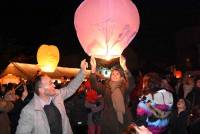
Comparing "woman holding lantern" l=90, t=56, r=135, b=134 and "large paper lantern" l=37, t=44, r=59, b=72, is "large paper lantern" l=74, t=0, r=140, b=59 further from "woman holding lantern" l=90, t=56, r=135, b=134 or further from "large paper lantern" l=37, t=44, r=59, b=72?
"large paper lantern" l=37, t=44, r=59, b=72

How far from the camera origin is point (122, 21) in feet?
21.1

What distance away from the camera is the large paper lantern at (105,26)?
21.0 ft

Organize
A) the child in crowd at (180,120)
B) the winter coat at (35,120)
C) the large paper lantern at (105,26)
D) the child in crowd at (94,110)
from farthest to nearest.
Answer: the child in crowd at (94,110), the child in crowd at (180,120), the large paper lantern at (105,26), the winter coat at (35,120)

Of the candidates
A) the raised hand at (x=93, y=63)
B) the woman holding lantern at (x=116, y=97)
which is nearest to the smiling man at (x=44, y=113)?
the raised hand at (x=93, y=63)

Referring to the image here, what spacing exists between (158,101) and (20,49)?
2307 centimetres

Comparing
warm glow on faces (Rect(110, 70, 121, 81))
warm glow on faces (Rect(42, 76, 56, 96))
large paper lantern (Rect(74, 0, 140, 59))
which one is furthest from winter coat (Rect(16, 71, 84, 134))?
warm glow on faces (Rect(110, 70, 121, 81))

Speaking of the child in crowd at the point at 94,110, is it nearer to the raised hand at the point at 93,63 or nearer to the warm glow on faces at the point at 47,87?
the raised hand at the point at 93,63

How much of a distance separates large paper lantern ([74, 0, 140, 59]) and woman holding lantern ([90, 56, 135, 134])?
47 cm

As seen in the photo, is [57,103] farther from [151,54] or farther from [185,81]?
[151,54]

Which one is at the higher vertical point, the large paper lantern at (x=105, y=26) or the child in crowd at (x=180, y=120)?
the large paper lantern at (x=105, y=26)

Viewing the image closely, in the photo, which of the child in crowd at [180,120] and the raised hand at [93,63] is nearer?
the raised hand at [93,63]

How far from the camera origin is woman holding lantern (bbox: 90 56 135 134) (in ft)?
22.9

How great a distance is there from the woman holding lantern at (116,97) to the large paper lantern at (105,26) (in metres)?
0.47

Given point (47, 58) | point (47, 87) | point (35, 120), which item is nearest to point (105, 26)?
point (47, 87)
